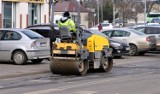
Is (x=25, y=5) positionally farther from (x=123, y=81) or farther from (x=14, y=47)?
(x=123, y=81)

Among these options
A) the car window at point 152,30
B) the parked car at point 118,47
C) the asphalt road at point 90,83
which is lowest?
the asphalt road at point 90,83

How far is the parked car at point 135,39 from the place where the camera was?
24.9m

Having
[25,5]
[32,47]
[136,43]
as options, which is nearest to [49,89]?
[32,47]

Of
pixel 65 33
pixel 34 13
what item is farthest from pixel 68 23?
pixel 34 13

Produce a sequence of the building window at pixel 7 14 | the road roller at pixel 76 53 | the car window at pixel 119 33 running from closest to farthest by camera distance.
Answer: the road roller at pixel 76 53, the car window at pixel 119 33, the building window at pixel 7 14

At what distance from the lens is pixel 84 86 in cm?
1248

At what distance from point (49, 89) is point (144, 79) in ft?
12.0

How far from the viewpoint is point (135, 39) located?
25172 mm

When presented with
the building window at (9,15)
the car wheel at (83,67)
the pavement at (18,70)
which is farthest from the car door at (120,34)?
the building window at (9,15)

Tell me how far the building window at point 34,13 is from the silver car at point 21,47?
17366 mm

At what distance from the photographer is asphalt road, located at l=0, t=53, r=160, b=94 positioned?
11523mm

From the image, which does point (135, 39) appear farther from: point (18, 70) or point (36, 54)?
point (18, 70)

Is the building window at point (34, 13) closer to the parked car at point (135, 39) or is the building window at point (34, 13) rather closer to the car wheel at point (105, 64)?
the parked car at point (135, 39)

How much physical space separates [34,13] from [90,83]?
2427 cm
